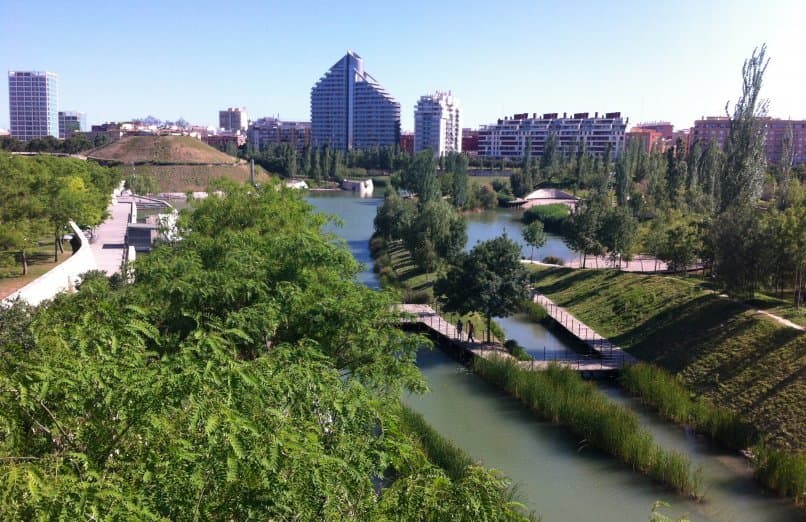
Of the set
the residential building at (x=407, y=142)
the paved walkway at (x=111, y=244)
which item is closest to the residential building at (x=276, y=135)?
the residential building at (x=407, y=142)

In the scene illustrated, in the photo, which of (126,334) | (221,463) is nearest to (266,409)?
(221,463)

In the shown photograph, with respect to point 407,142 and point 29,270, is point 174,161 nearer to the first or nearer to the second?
point 407,142

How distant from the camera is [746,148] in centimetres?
2102

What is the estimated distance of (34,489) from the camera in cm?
417

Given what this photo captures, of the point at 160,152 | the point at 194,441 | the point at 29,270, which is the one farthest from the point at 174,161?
the point at 194,441

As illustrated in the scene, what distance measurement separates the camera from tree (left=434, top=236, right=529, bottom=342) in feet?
59.8

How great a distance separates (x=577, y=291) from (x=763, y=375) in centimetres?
1003

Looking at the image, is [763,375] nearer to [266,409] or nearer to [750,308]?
[750,308]

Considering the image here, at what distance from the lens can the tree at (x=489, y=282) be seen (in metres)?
18.2

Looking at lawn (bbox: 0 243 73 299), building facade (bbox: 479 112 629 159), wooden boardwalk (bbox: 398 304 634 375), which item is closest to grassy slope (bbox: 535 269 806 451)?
wooden boardwalk (bbox: 398 304 634 375)

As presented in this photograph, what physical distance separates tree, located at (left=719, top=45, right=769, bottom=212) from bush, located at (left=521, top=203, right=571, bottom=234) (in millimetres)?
22422

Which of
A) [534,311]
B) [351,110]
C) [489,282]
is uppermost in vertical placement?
[351,110]

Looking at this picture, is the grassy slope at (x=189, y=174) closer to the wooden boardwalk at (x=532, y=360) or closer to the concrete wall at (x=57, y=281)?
the concrete wall at (x=57, y=281)

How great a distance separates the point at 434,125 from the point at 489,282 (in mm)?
99187
